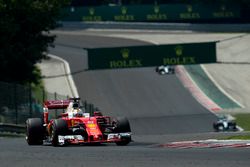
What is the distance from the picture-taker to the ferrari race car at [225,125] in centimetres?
4884

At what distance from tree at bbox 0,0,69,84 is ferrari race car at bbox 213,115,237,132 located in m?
10.5

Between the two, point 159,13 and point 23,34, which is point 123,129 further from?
point 159,13

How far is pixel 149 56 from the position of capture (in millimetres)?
66500

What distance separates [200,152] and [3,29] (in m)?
28.7

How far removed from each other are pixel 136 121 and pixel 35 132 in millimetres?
31309

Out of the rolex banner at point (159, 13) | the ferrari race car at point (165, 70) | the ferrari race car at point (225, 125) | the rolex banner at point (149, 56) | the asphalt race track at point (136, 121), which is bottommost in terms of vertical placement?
the ferrari race car at point (225, 125)

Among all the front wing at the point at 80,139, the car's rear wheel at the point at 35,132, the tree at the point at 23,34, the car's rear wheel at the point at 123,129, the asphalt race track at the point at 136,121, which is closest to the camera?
the asphalt race track at the point at 136,121

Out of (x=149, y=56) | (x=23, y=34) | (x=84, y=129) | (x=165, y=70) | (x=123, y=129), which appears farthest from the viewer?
(x=165, y=70)

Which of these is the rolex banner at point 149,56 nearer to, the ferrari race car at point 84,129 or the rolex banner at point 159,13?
the rolex banner at point 159,13

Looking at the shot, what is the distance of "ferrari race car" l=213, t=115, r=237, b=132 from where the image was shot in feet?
160

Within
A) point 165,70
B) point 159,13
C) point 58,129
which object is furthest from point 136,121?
point 159,13

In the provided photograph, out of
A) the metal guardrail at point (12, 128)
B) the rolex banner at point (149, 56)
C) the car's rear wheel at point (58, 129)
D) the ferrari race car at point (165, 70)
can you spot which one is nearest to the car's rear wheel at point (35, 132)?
the car's rear wheel at point (58, 129)

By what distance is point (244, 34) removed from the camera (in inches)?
3565

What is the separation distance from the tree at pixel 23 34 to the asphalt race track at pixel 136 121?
276 inches
